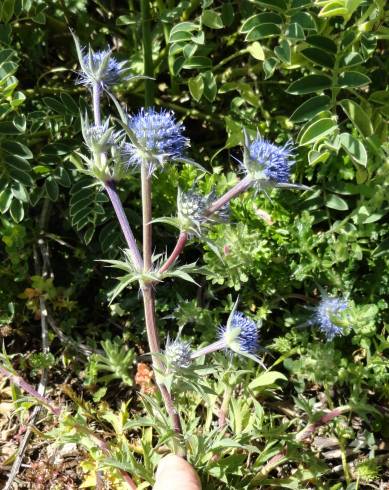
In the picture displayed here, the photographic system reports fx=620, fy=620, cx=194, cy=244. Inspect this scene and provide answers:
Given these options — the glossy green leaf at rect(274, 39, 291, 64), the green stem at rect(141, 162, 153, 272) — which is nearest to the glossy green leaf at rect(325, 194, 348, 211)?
the glossy green leaf at rect(274, 39, 291, 64)

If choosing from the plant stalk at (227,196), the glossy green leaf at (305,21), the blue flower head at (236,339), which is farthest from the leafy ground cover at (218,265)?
the plant stalk at (227,196)

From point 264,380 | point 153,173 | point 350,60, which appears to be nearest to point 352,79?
point 350,60

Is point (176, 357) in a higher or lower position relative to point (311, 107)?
lower

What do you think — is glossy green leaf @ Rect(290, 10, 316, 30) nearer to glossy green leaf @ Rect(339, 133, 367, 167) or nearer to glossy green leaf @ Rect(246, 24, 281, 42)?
glossy green leaf @ Rect(246, 24, 281, 42)

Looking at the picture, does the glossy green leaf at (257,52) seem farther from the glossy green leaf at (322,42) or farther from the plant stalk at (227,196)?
the plant stalk at (227,196)

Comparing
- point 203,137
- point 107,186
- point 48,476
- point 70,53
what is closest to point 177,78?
point 203,137

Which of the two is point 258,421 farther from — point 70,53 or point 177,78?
point 70,53

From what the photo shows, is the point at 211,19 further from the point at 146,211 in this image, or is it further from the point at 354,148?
the point at 146,211
